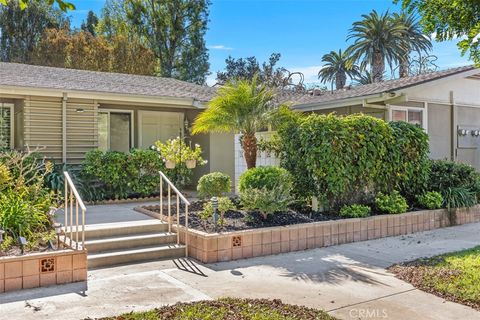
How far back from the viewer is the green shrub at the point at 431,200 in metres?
8.91

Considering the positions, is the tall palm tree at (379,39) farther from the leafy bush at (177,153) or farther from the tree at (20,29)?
the leafy bush at (177,153)

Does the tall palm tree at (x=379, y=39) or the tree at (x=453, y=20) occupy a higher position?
the tall palm tree at (x=379, y=39)

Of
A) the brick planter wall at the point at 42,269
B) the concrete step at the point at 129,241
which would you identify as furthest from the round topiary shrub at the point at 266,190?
the brick planter wall at the point at 42,269

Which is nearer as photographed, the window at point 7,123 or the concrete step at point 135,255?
the concrete step at point 135,255

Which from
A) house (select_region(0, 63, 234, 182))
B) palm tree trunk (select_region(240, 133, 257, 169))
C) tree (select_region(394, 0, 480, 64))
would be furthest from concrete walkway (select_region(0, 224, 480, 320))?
house (select_region(0, 63, 234, 182))

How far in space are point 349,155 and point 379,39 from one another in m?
26.6

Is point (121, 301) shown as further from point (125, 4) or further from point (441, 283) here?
point (125, 4)

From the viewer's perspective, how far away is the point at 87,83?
1174 centimetres

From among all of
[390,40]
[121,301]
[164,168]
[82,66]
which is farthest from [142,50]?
[121,301]

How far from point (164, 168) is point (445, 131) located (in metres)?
8.28

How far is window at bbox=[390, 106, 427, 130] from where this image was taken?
38.6 feet

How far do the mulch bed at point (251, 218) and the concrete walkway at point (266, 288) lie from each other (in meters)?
0.69

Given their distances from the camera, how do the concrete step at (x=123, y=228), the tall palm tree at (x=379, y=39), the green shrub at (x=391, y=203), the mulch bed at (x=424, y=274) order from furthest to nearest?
1. the tall palm tree at (x=379, y=39)
2. the green shrub at (x=391, y=203)
3. the concrete step at (x=123, y=228)
4. the mulch bed at (x=424, y=274)

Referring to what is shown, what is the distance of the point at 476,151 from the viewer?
43.5ft
